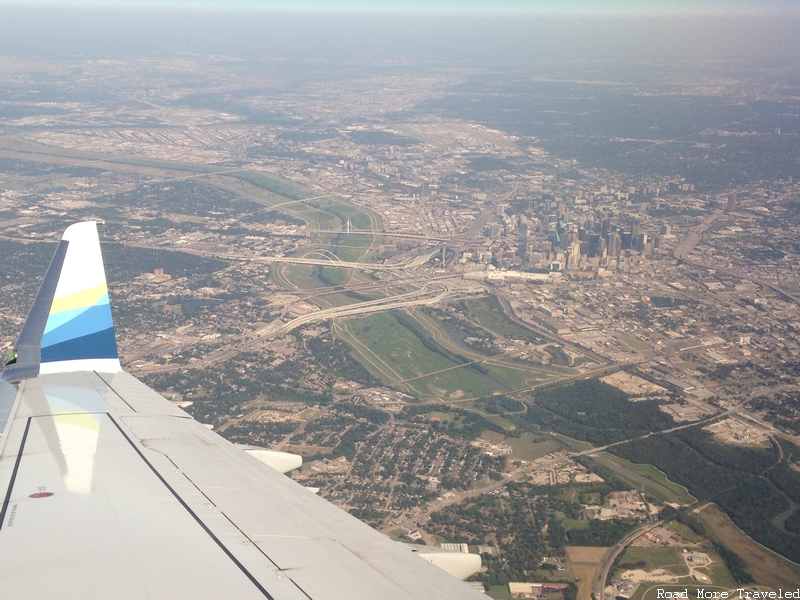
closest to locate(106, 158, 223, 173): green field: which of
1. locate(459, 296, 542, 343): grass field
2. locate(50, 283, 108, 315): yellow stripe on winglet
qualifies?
locate(459, 296, 542, 343): grass field

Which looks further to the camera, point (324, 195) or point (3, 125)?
point (3, 125)

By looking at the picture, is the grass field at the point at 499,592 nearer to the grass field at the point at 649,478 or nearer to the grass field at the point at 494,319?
the grass field at the point at 649,478

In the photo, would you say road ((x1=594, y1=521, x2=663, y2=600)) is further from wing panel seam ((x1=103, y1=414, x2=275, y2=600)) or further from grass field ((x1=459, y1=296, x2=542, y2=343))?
grass field ((x1=459, y1=296, x2=542, y2=343))

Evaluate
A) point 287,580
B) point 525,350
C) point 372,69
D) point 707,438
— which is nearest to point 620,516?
point 707,438

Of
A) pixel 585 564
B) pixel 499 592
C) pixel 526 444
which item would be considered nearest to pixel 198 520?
pixel 499 592

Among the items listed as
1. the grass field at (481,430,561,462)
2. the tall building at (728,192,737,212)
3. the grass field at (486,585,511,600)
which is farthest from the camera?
the tall building at (728,192,737,212)

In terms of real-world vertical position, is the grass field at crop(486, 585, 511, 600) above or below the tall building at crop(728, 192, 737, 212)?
below

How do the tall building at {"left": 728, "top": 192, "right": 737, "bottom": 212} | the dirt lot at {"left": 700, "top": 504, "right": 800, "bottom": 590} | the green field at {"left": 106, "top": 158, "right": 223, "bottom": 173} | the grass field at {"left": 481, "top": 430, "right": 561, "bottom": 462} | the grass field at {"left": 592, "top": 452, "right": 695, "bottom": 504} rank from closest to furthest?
the dirt lot at {"left": 700, "top": 504, "right": 800, "bottom": 590}
the grass field at {"left": 592, "top": 452, "right": 695, "bottom": 504}
the grass field at {"left": 481, "top": 430, "right": 561, "bottom": 462}
the tall building at {"left": 728, "top": 192, "right": 737, "bottom": 212}
the green field at {"left": 106, "top": 158, "right": 223, "bottom": 173}

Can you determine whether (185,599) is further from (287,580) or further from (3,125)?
(3,125)
